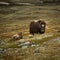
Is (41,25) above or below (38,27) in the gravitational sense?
above

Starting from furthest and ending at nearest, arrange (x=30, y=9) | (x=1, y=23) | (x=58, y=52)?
1. (x=30, y=9)
2. (x=1, y=23)
3. (x=58, y=52)

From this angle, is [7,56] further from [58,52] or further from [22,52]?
[58,52]

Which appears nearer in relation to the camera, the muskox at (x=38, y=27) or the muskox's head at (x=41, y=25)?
the muskox's head at (x=41, y=25)

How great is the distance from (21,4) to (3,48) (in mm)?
43547

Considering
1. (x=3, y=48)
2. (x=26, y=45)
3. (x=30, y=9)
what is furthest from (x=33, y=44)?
(x=30, y=9)

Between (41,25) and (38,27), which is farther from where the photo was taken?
(38,27)

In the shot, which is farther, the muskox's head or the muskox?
the muskox

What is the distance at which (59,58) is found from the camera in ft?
59.8

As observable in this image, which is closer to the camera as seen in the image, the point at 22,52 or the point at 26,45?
the point at 22,52

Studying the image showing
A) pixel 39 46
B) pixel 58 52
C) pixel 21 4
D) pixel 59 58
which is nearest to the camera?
pixel 59 58

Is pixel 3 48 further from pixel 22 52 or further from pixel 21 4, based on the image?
pixel 21 4

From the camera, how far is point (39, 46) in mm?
22750

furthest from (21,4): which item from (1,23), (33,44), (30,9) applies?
(33,44)

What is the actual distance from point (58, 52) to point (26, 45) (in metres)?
4.47
